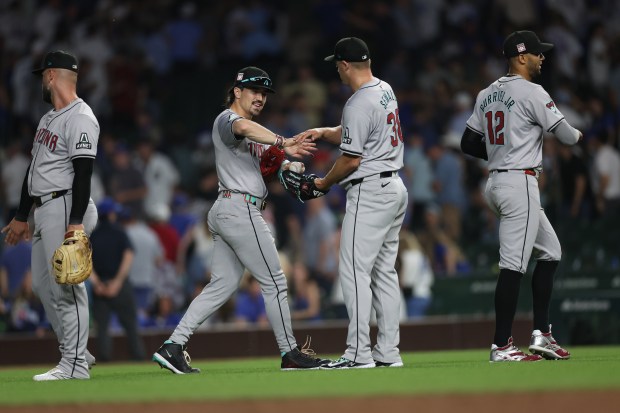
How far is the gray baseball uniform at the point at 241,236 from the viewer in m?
8.43

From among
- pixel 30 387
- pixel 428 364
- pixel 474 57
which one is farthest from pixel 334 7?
pixel 30 387

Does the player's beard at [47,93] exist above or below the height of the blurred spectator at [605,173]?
above

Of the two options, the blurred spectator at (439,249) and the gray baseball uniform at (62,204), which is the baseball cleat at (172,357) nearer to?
the gray baseball uniform at (62,204)

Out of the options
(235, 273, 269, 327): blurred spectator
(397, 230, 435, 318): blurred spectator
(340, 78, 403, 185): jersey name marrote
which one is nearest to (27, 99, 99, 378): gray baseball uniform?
(340, 78, 403, 185): jersey name marrote

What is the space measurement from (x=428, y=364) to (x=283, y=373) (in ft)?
4.67

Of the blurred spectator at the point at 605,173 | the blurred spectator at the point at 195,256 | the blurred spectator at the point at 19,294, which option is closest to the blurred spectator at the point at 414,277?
the blurred spectator at the point at 605,173

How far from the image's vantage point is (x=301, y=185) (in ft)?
28.0

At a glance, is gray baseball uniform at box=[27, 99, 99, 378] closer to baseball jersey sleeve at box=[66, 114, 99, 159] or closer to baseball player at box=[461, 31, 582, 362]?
baseball jersey sleeve at box=[66, 114, 99, 159]

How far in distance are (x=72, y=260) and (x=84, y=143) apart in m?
0.82

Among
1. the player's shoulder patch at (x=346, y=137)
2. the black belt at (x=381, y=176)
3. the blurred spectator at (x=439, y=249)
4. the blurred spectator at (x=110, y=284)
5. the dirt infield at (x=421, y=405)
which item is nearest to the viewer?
the dirt infield at (x=421, y=405)

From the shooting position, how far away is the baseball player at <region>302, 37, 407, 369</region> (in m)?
8.12

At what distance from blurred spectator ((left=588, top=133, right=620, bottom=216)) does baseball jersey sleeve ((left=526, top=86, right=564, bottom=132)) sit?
6.09m

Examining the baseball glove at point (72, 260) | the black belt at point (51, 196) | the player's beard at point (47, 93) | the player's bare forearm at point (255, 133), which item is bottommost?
the baseball glove at point (72, 260)

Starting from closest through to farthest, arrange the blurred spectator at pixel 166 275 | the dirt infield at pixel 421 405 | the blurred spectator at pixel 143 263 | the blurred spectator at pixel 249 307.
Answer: the dirt infield at pixel 421 405 < the blurred spectator at pixel 249 307 < the blurred spectator at pixel 143 263 < the blurred spectator at pixel 166 275
